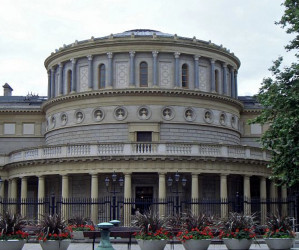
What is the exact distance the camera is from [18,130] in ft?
206

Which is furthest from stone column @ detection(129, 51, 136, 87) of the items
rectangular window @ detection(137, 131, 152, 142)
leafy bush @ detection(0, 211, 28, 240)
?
leafy bush @ detection(0, 211, 28, 240)

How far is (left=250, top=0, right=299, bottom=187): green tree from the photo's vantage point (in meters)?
31.0

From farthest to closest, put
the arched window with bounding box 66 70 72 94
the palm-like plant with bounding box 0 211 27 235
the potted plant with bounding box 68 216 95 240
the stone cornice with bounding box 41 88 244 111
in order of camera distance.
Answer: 1. the arched window with bounding box 66 70 72 94
2. the stone cornice with bounding box 41 88 244 111
3. the potted plant with bounding box 68 216 95 240
4. the palm-like plant with bounding box 0 211 27 235

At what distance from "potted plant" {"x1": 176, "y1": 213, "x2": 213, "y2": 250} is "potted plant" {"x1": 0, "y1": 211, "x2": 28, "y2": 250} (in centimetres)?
665

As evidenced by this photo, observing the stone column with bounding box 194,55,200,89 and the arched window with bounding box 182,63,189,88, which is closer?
the stone column with bounding box 194,55,200,89

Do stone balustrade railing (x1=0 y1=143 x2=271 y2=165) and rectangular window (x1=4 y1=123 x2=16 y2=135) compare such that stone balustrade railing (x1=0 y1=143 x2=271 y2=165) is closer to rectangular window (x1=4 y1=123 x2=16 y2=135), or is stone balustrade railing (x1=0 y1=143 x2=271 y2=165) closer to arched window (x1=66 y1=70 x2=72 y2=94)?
arched window (x1=66 y1=70 x2=72 y2=94)

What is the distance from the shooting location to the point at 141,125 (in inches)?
2074

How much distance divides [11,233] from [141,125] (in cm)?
2895

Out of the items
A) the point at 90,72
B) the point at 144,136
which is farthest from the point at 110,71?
the point at 144,136

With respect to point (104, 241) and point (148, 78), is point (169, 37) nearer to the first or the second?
point (148, 78)

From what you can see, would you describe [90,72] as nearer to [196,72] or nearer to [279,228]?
Result: [196,72]

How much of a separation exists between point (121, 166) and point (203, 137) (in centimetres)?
1130

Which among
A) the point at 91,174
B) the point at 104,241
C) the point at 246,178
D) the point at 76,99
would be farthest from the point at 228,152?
the point at 104,241

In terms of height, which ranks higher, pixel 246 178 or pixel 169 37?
pixel 169 37
